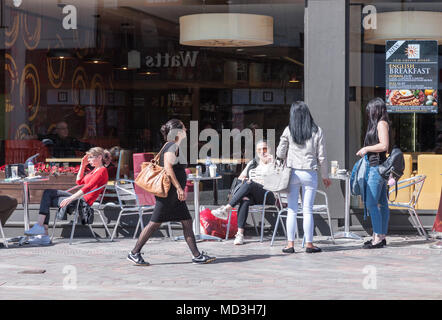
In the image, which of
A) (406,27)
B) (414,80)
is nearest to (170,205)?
(414,80)

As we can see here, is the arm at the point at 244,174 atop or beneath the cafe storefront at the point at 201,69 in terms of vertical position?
beneath

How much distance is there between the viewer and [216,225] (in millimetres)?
10508

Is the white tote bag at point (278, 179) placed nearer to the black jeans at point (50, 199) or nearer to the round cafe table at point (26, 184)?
the black jeans at point (50, 199)

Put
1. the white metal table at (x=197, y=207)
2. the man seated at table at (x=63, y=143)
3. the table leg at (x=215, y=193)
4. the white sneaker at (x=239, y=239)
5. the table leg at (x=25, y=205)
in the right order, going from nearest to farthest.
A: the white sneaker at (x=239, y=239), the white metal table at (x=197, y=207), the table leg at (x=25, y=205), the table leg at (x=215, y=193), the man seated at table at (x=63, y=143)

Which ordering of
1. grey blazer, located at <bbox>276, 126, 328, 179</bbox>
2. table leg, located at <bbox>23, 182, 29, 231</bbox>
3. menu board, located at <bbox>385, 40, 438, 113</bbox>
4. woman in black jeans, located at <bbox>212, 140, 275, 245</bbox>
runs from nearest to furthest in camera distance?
grey blazer, located at <bbox>276, 126, 328, 179</bbox>, woman in black jeans, located at <bbox>212, 140, 275, 245</bbox>, table leg, located at <bbox>23, 182, 29, 231</bbox>, menu board, located at <bbox>385, 40, 438, 113</bbox>

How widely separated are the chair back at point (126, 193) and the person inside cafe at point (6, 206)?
139 cm

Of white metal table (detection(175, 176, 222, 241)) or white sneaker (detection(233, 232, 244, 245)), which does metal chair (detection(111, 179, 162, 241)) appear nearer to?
white metal table (detection(175, 176, 222, 241))

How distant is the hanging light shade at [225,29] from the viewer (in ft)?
37.4

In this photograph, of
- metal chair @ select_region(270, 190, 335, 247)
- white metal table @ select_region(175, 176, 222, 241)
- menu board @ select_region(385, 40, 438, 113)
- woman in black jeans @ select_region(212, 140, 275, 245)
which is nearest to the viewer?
metal chair @ select_region(270, 190, 335, 247)

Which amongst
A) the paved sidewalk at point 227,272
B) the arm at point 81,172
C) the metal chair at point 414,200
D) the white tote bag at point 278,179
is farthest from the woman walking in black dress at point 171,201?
the metal chair at point 414,200

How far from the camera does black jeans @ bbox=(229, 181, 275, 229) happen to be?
10109mm

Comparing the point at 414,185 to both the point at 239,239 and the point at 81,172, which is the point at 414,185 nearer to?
the point at 239,239

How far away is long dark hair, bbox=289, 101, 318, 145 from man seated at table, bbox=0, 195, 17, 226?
12.4 feet

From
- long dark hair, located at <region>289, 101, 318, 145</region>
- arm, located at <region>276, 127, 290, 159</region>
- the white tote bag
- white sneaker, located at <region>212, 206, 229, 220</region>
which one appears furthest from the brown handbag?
white sneaker, located at <region>212, 206, 229, 220</region>
